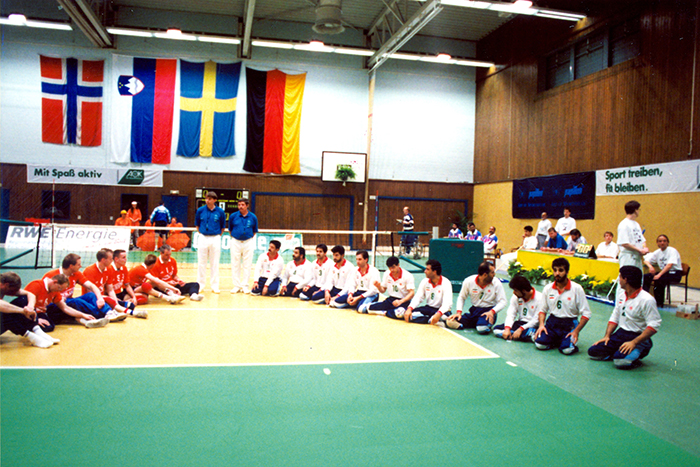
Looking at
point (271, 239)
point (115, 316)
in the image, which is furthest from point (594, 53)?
point (115, 316)

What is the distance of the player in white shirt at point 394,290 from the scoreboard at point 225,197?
43.6 feet

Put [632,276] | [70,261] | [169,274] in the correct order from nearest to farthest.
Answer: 1. [632,276]
2. [70,261]
3. [169,274]

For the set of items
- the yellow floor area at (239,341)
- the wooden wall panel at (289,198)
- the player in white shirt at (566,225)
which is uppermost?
the wooden wall panel at (289,198)

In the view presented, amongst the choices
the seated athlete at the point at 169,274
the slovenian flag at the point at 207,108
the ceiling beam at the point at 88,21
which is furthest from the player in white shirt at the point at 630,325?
the slovenian flag at the point at 207,108

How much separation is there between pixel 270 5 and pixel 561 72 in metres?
11.7

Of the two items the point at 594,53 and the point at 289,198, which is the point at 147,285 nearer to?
the point at 289,198

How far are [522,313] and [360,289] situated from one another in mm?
2955

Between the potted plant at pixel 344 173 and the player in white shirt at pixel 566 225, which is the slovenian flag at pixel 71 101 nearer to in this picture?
the potted plant at pixel 344 173

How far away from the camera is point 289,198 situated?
21156mm

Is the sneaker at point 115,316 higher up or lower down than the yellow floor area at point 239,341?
higher up

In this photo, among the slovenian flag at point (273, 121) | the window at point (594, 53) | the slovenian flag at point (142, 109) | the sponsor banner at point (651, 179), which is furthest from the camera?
the slovenian flag at point (273, 121)

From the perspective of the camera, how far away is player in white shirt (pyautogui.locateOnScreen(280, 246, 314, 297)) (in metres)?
9.68

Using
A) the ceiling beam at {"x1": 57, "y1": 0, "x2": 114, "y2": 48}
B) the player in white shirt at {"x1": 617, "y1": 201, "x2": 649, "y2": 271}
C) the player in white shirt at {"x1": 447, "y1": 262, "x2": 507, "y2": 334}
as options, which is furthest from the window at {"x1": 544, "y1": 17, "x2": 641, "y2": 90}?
the ceiling beam at {"x1": 57, "y1": 0, "x2": 114, "y2": 48}

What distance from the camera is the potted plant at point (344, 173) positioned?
68.3 ft
